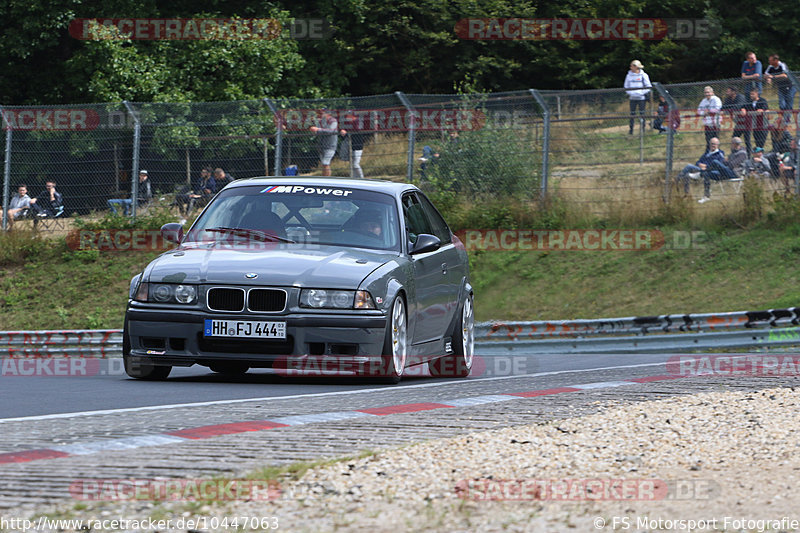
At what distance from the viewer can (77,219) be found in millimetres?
24344

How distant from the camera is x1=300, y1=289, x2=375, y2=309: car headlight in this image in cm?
955

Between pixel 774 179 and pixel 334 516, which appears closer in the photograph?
pixel 334 516

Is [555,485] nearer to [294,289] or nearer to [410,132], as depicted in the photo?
[294,289]

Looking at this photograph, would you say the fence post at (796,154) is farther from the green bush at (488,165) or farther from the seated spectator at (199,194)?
the seated spectator at (199,194)

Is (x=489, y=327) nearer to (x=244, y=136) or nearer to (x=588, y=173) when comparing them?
(x=588, y=173)

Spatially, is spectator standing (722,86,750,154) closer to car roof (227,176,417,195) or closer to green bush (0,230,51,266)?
car roof (227,176,417,195)

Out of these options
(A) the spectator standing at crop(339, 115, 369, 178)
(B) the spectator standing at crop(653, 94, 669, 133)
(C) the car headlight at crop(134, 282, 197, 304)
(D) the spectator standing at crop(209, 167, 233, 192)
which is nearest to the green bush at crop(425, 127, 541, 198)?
(A) the spectator standing at crop(339, 115, 369, 178)

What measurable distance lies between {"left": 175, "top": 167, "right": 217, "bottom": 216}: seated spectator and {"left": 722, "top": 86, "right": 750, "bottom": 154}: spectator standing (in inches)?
365

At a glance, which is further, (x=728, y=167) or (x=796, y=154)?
(x=728, y=167)

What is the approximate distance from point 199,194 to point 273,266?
14325 mm

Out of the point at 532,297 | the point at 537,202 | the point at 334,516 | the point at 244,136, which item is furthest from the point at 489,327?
the point at 334,516

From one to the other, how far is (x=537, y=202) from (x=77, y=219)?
8825 mm

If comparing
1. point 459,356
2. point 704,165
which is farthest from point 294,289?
point 704,165

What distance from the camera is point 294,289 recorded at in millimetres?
9602
